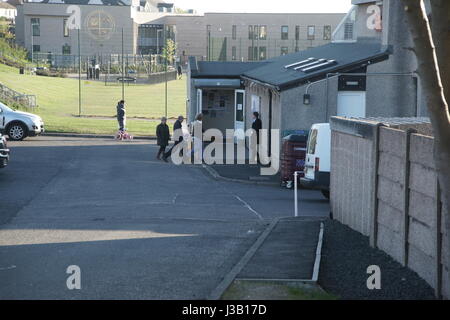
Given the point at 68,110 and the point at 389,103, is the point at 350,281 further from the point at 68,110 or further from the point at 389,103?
the point at 68,110

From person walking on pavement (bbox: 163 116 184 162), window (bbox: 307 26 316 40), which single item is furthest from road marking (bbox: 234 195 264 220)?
window (bbox: 307 26 316 40)

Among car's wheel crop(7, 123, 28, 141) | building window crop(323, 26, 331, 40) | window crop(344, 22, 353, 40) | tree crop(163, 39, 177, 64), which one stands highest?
building window crop(323, 26, 331, 40)

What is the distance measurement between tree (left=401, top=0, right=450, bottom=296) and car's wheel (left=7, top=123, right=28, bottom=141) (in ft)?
92.7

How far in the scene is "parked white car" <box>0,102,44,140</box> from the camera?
33.7m

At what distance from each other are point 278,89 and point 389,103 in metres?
3.76

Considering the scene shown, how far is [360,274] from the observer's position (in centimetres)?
1038

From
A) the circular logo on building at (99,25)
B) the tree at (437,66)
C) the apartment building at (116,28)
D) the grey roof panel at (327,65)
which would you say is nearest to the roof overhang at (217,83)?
the grey roof panel at (327,65)

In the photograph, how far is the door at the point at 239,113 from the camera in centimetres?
3547

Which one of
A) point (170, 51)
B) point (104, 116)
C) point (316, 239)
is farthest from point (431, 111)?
point (170, 51)

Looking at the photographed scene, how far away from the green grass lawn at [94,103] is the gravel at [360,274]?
27.0 metres

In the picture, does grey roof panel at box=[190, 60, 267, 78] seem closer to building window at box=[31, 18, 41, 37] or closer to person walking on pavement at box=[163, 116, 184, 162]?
person walking on pavement at box=[163, 116, 184, 162]

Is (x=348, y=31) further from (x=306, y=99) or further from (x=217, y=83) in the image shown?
(x=306, y=99)

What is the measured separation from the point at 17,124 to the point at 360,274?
2597 cm

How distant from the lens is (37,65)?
85062 mm
